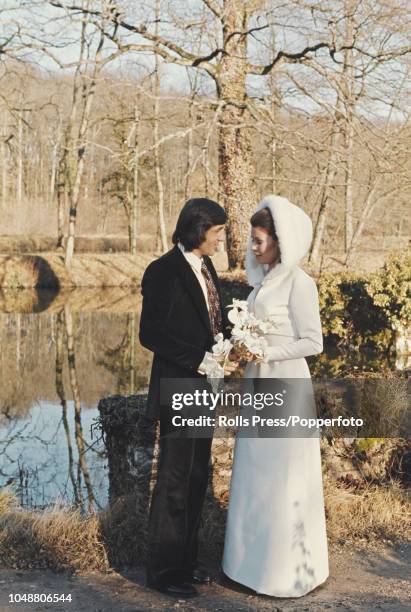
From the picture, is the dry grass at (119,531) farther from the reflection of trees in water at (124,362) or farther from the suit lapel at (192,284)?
the reflection of trees in water at (124,362)

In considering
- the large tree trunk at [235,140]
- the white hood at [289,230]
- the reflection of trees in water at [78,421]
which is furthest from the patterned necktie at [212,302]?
the large tree trunk at [235,140]

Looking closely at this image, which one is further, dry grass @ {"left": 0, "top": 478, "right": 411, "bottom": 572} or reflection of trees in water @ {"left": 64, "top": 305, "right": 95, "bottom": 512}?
reflection of trees in water @ {"left": 64, "top": 305, "right": 95, "bottom": 512}

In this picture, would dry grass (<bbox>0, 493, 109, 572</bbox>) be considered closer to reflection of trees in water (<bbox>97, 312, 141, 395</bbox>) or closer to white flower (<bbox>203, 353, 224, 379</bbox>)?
white flower (<bbox>203, 353, 224, 379</bbox>)

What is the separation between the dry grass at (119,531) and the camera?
4816mm

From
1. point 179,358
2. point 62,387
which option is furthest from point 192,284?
point 62,387

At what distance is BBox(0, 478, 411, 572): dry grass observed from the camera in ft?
15.8

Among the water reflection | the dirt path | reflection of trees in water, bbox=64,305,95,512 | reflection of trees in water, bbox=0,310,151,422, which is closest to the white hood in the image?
the dirt path

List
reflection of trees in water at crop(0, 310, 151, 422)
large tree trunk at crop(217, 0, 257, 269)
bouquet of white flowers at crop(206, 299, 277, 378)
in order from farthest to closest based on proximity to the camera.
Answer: large tree trunk at crop(217, 0, 257, 269)
reflection of trees in water at crop(0, 310, 151, 422)
bouquet of white flowers at crop(206, 299, 277, 378)

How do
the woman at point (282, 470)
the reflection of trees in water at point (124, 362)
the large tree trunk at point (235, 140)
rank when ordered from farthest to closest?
1. the large tree trunk at point (235, 140)
2. the reflection of trees in water at point (124, 362)
3. the woman at point (282, 470)

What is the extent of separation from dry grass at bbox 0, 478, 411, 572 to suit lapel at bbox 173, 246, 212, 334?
161cm

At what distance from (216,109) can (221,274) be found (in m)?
4.37

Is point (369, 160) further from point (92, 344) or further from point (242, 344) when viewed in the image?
point (242, 344)

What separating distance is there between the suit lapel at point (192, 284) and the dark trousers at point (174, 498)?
59 cm

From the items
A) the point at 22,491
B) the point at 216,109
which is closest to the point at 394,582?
the point at 22,491
